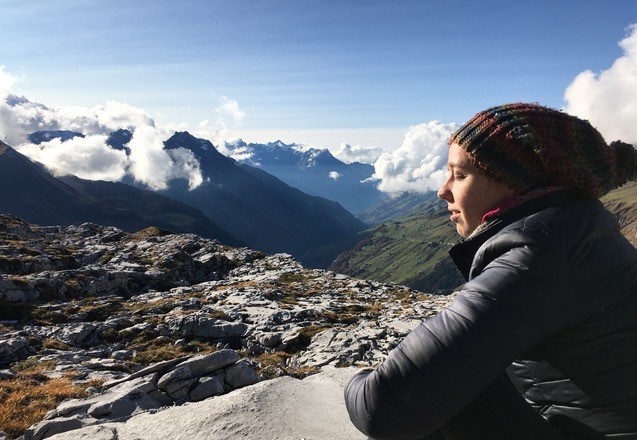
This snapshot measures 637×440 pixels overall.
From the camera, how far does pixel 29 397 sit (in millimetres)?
11367

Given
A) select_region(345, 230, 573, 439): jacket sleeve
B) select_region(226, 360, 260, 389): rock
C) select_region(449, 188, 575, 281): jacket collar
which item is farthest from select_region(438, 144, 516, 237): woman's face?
select_region(226, 360, 260, 389): rock

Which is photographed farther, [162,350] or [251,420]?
[162,350]

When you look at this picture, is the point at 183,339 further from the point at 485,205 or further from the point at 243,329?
the point at 485,205

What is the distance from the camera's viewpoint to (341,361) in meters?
18.2

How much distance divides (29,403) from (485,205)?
13368mm

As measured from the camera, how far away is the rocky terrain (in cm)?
1128

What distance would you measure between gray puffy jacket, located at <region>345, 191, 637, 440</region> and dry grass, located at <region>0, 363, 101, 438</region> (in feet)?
34.2

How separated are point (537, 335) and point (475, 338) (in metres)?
0.45

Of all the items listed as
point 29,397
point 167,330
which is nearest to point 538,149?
point 29,397

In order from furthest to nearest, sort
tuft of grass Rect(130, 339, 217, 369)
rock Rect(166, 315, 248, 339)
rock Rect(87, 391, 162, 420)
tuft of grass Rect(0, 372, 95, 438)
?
rock Rect(166, 315, 248, 339)
tuft of grass Rect(130, 339, 217, 369)
tuft of grass Rect(0, 372, 95, 438)
rock Rect(87, 391, 162, 420)

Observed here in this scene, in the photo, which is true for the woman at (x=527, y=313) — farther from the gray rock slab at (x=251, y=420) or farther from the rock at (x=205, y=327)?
the rock at (x=205, y=327)

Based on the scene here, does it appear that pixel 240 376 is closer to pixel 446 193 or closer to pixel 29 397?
pixel 29 397

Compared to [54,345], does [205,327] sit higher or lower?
lower

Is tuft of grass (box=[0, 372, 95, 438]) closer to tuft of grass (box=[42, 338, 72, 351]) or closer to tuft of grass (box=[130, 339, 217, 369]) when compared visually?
tuft of grass (box=[130, 339, 217, 369])
